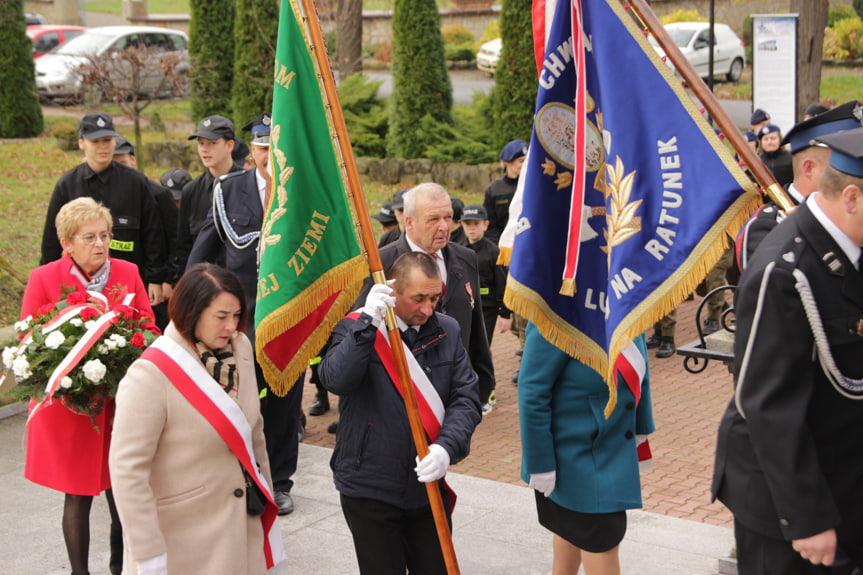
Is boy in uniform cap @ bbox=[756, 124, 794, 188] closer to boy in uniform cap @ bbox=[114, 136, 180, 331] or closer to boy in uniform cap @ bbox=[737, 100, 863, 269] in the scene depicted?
boy in uniform cap @ bbox=[114, 136, 180, 331]

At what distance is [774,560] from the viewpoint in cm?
323

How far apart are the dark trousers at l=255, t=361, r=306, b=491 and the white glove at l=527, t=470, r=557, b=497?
2.30 meters

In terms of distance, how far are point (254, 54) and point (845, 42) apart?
17.0 meters

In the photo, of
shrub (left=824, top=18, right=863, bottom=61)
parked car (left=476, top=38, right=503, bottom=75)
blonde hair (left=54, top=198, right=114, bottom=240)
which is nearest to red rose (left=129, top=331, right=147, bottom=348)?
blonde hair (left=54, top=198, right=114, bottom=240)

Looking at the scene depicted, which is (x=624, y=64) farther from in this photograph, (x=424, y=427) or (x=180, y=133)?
(x=180, y=133)

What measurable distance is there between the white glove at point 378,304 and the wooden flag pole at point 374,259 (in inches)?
1.2

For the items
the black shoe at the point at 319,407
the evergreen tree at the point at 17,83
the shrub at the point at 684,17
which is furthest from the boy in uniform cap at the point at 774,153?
the shrub at the point at 684,17

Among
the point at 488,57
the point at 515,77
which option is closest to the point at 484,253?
the point at 515,77

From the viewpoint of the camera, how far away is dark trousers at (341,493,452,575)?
4000mm

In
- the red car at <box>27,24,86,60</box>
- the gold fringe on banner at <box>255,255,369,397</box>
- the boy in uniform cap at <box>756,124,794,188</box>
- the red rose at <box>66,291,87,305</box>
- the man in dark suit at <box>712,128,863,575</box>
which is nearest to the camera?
the man in dark suit at <box>712,128,863,575</box>

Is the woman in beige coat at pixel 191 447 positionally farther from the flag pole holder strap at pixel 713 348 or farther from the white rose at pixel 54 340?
the flag pole holder strap at pixel 713 348

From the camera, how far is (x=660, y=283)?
3.80 metres

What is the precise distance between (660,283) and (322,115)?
5.54 feet

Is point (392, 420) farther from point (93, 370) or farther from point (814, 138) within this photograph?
point (814, 138)
